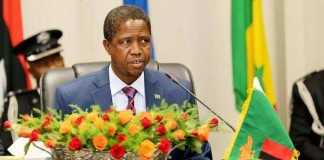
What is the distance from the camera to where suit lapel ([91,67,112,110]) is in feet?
7.71

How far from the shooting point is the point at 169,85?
2.46 m

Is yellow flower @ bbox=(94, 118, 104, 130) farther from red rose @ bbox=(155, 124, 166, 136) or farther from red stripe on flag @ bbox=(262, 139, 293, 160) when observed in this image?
red stripe on flag @ bbox=(262, 139, 293, 160)

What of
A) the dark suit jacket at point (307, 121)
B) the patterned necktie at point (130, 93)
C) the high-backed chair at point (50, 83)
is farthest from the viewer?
the dark suit jacket at point (307, 121)

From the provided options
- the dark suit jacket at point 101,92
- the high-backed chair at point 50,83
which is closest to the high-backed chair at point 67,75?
the high-backed chair at point 50,83

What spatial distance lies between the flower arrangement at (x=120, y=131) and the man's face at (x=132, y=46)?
1.96 feet

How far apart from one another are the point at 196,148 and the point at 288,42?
110 inches

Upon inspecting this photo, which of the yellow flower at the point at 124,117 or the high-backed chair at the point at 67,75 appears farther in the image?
the high-backed chair at the point at 67,75

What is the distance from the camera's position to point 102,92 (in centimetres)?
237

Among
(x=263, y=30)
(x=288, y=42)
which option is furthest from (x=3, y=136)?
(x=288, y=42)

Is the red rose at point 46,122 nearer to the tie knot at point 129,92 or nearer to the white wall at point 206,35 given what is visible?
the tie knot at point 129,92

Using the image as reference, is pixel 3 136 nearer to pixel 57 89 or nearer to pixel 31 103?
pixel 31 103

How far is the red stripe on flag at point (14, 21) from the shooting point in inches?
157

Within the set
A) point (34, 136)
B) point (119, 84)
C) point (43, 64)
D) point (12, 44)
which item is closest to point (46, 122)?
point (34, 136)

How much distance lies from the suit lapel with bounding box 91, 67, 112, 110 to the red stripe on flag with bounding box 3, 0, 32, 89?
166cm
